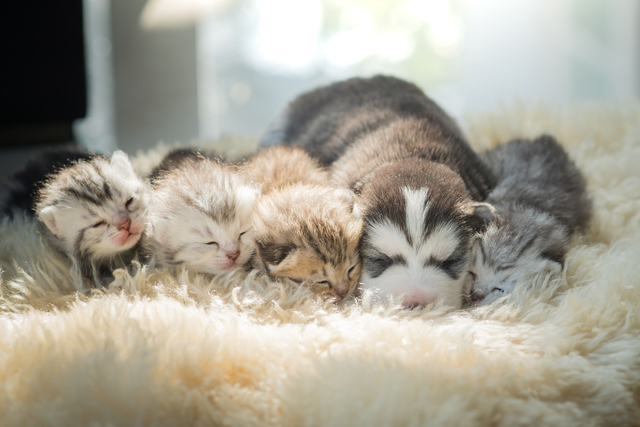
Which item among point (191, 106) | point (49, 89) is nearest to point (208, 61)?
point (191, 106)

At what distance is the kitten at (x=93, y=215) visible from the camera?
1.52m

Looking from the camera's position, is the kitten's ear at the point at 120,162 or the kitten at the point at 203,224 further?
the kitten's ear at the point at 120,162

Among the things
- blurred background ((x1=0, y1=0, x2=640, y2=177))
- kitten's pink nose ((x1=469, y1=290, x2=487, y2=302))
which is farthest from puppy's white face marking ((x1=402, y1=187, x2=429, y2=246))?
blurred background ((x1=0, y1=0, x2=640, y2=177))

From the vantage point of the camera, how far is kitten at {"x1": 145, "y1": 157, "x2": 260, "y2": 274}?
1503 millimetres

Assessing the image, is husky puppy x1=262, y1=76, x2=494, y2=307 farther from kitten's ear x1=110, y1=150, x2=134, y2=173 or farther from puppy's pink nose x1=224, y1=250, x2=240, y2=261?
kitten's ear x1=110, y1=150, x2=134, y2=173

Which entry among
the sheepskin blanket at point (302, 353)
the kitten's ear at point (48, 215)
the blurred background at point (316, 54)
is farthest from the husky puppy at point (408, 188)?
the blurred background at point (316, 54)

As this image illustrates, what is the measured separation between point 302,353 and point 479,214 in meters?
0.71

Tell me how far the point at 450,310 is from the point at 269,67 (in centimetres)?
393

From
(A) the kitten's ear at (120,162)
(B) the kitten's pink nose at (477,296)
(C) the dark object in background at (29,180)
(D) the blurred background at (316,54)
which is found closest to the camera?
(B) the kitten's pink nose at (477,296)

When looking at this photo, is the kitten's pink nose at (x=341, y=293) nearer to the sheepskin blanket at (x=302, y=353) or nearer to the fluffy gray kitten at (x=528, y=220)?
the sheepskin blanket at (x=302, y=353)

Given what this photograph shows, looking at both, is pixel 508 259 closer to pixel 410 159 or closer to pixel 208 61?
pixel 410 159

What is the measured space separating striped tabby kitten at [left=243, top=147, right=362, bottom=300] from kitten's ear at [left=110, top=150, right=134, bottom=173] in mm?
501

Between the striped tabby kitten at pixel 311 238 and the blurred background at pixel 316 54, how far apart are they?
10.8 feet

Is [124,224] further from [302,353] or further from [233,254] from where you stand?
[302,353]
